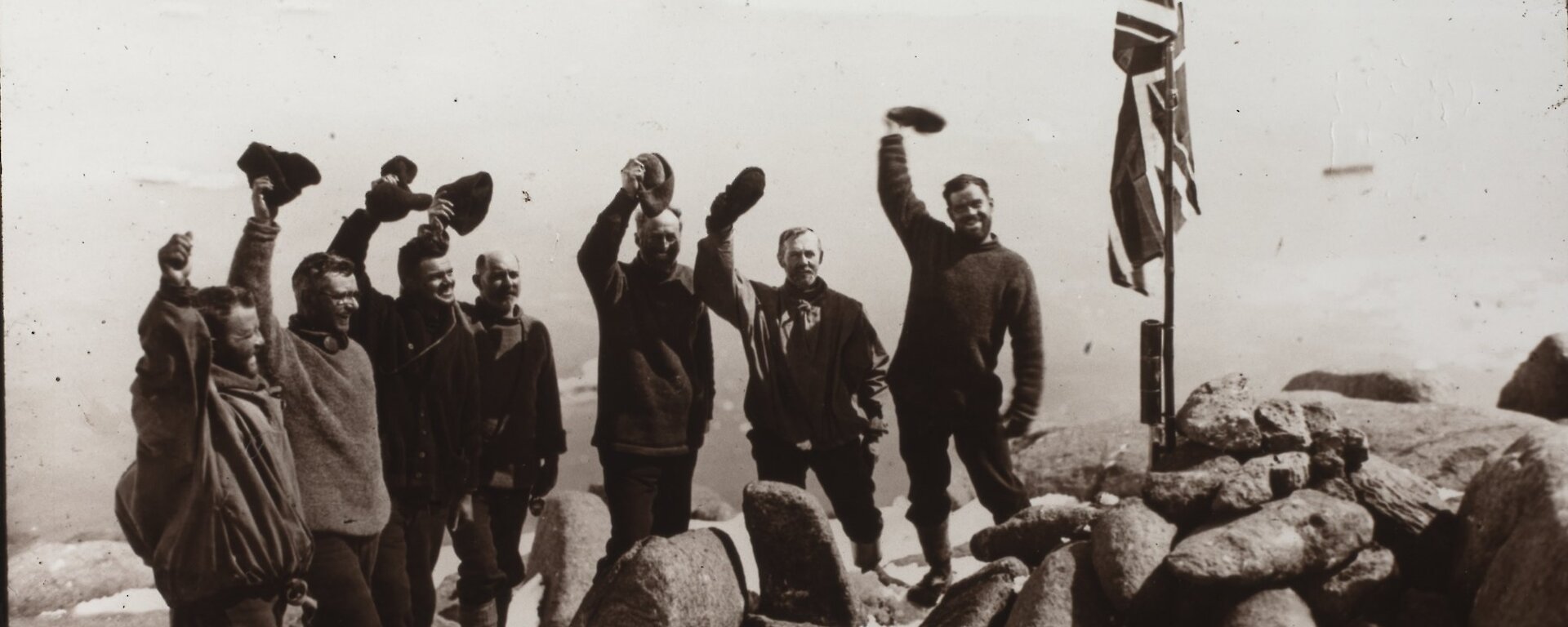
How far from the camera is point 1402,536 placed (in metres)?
6.11

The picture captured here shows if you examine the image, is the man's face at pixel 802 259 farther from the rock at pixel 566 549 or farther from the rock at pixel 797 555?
the rock at pixel 566 549

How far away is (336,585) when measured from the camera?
536cm

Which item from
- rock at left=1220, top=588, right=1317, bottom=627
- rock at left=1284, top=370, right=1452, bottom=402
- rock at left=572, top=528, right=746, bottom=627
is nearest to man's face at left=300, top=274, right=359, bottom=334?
rock at left=572, top=528, right=746, bottom=627

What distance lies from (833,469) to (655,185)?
1599mm

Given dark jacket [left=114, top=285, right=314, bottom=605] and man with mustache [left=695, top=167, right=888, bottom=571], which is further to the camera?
man with mustache [left=695, top=167, right=888, bottom=571]

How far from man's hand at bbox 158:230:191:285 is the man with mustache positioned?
2.23 m

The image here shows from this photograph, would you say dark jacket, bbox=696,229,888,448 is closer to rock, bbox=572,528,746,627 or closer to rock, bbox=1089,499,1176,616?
rock, bbox=572,528,746,627

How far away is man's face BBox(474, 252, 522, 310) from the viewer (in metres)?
6.16

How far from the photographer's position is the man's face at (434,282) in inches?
234

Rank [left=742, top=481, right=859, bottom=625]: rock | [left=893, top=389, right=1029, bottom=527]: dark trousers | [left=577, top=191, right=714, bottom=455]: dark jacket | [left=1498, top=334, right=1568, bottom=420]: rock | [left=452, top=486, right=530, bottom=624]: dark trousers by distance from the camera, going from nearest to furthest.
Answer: [left=452, top=486, right=530, bottom=624]: dark trousers < [left=742, top=481, right=859, bottom=625]: rock < [left=577, top=191, right=714, bottom=455]: dark jacket < [left=893, top=389, right=1029, bottom=527]: dark trousers < [left=1498, top=334, right=1568, bottom=420]: rock

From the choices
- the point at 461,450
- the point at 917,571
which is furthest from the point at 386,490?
the point at 917,571

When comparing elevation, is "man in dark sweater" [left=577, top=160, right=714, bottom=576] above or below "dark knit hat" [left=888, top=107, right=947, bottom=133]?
below

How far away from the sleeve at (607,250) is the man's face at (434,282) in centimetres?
62

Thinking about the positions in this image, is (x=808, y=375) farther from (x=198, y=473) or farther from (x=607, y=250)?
(x=198, y=473)
